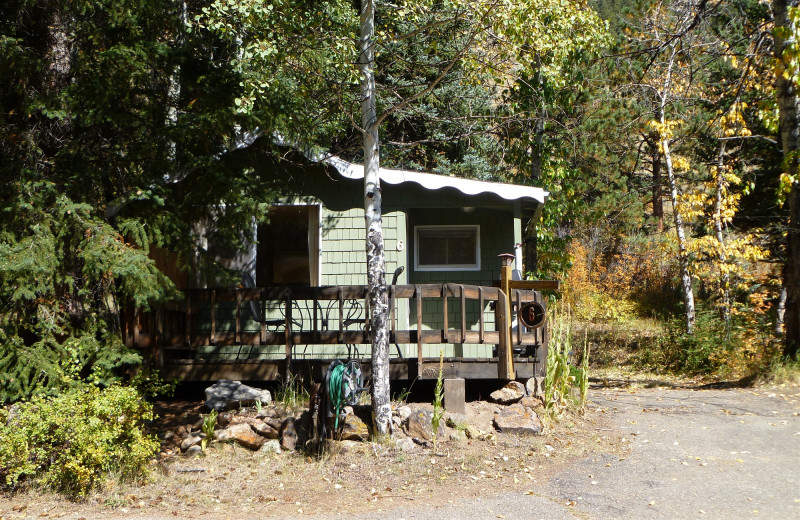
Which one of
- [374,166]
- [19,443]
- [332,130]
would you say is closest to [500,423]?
[374,166]

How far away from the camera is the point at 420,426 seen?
7312mm

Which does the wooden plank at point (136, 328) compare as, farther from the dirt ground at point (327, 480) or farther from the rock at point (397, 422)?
the rock at point (397, 422)

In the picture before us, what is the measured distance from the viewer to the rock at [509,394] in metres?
8.60

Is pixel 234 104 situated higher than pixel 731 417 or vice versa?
pixel 234 104

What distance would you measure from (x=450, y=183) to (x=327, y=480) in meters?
4.65

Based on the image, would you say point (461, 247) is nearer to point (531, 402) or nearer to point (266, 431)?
point (531, 402)

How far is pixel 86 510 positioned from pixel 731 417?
24.7ft

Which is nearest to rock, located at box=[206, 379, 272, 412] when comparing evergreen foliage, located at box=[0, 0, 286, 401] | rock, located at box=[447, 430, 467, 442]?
evergreen foliage, located at box=[0, 0, 286, 401]

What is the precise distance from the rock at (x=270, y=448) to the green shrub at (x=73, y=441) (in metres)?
1.19

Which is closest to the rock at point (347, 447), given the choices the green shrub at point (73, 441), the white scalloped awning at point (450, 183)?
the green shrub at point (73, 441)

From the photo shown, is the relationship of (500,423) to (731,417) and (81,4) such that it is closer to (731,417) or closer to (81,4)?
(731,417)

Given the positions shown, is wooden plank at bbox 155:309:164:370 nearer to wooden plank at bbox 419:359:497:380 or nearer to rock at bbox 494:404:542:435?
wooden plank at bbox 419:359:497:380

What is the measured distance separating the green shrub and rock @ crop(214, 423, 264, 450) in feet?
3.20

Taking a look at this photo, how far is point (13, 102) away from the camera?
749cm
